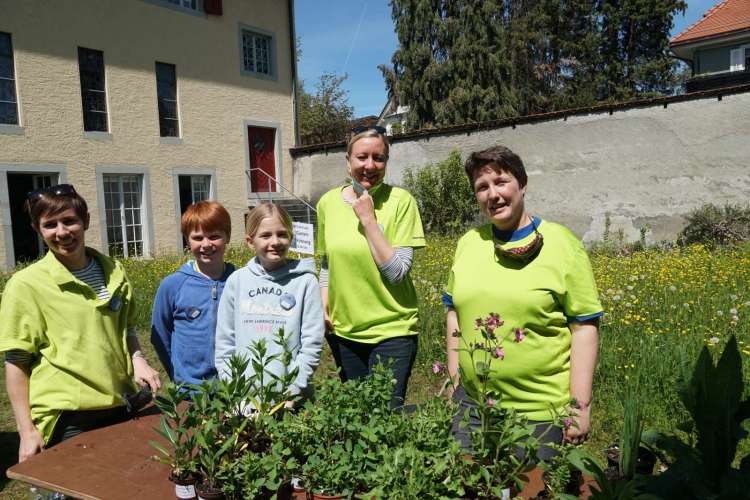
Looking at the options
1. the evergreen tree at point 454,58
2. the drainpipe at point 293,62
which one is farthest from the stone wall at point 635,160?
the evergreen tree at point 454,58

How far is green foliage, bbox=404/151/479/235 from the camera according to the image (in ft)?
44.9

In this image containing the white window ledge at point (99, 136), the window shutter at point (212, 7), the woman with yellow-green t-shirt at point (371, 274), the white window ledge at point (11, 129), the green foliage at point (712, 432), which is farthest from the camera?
the window shutter at point (212, 7)

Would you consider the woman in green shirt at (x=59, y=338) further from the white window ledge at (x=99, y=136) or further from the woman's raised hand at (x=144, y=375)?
the white window ledge at (x=99, y=136)

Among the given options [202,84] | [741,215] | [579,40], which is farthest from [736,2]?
[202,84]

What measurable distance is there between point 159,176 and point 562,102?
2208 centimetres

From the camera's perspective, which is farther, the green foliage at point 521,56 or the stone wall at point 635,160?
the green foliage at point 521,56

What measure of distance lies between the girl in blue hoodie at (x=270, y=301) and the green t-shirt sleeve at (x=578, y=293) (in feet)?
3.20

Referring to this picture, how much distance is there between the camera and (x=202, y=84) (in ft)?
50.1

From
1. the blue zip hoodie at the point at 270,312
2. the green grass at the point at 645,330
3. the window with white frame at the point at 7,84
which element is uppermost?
the window with white frame at the point at 7,84

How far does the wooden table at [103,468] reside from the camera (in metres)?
1.66

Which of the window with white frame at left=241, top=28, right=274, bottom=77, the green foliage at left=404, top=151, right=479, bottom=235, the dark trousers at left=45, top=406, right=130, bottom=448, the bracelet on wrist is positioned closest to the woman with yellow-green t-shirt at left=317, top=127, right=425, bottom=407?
the bracelet on wrist

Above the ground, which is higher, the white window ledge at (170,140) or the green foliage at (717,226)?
the white window ledge at (170,140)

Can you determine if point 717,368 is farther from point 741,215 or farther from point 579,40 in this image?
point 579,40

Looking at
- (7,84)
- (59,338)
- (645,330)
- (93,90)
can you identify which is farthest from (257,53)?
(59,338)
